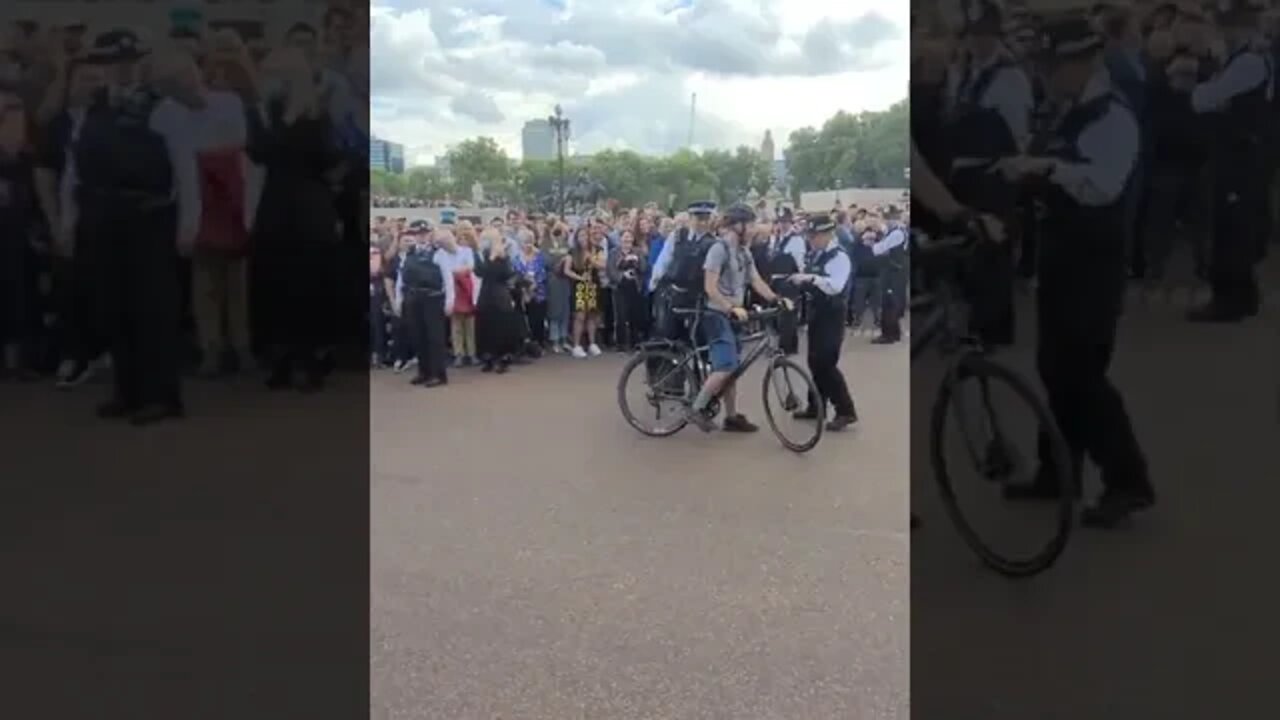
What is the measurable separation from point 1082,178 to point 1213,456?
417 mm

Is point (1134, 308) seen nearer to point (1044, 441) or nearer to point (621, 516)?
point (1044, 441)

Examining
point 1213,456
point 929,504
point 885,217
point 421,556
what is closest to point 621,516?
point 421,556

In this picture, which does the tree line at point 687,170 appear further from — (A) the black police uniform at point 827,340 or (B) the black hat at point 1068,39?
(B) the black hat at point 1068,39

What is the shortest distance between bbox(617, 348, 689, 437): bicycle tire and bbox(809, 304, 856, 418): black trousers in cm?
50

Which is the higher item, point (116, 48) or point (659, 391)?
point (116, 48)

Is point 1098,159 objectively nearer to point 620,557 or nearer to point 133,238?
point 133,238

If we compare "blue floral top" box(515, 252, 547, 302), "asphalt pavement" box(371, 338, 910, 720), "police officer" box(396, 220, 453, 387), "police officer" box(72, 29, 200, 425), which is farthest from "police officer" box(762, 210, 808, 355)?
"police officer" box(72, 29, 200, 425)

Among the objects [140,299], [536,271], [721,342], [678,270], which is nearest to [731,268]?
[678,270]

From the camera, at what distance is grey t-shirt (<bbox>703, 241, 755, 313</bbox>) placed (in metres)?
3.55

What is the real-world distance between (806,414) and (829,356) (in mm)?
222

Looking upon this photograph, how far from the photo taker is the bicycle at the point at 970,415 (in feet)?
5.02

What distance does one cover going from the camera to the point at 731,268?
3670 mm

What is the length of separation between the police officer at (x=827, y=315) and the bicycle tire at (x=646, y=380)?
1.66ft

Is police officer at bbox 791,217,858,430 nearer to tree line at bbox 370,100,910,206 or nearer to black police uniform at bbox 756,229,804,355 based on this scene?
black police uniform at bbox 756,229,804,355
